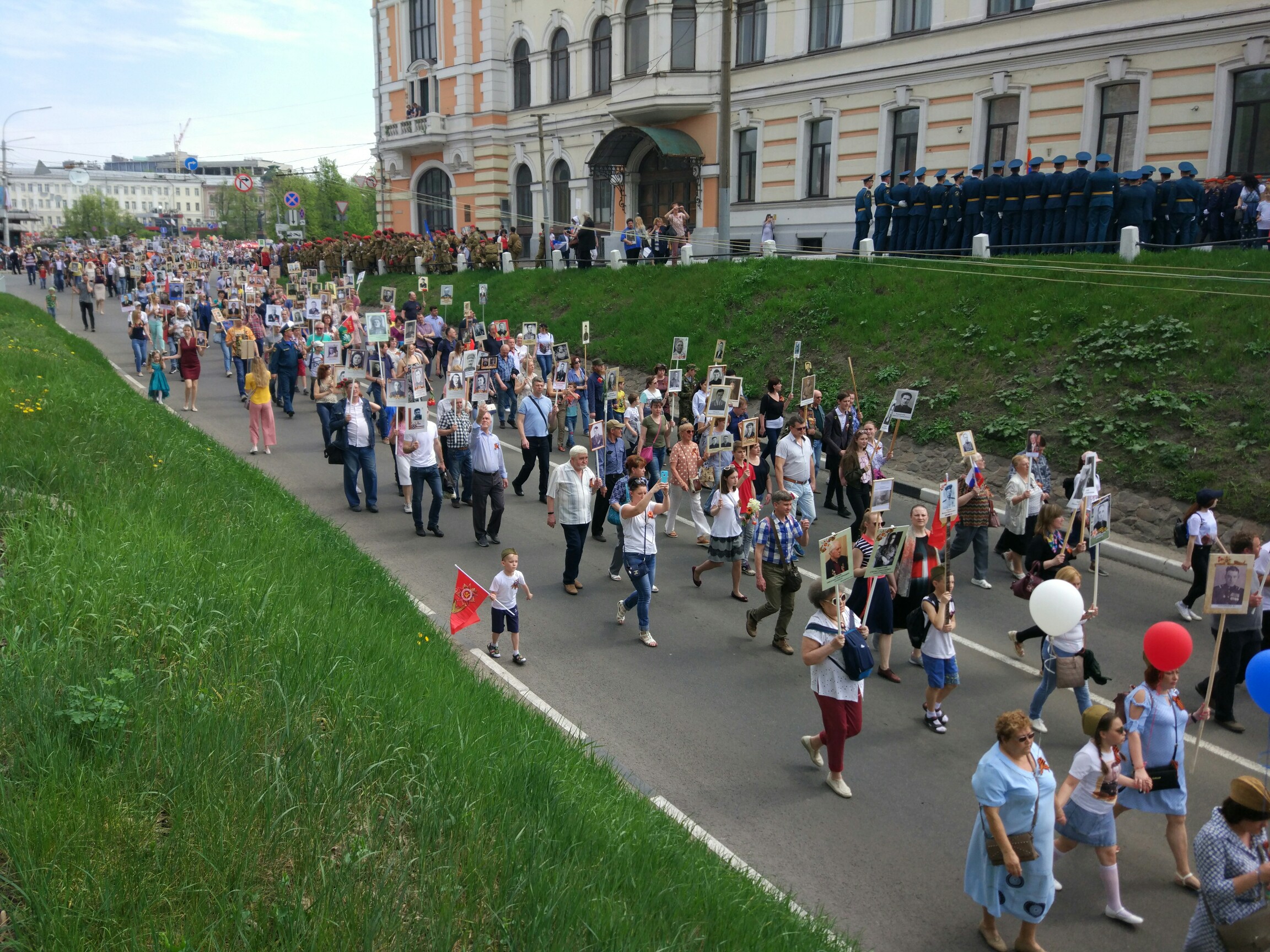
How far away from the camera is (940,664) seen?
8.36m

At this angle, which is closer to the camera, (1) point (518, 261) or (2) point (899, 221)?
(2) point (899, 221)

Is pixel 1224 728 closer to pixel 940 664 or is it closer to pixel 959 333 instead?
pixel 940 664

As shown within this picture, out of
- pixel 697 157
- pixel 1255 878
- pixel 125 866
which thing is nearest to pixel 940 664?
pixel 1255 878

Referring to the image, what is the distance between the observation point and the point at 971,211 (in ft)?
72.7

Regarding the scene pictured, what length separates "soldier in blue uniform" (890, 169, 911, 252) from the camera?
23438 mm

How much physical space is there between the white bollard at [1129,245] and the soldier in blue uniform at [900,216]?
18.7 feet

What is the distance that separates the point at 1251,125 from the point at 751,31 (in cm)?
1619

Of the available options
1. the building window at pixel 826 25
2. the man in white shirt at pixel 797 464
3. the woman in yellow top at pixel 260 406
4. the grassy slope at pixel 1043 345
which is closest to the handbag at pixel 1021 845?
the man in white shirt at pixel 797 464

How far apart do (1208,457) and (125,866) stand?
569 inches

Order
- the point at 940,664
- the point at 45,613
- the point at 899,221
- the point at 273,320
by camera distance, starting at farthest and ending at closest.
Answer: the point at 273,320 < the point at 899,221 < the point at 940,664 < the point at 45,613

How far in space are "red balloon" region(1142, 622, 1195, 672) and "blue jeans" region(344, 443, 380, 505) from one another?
35.8 feet

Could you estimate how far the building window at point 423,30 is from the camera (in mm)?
46031

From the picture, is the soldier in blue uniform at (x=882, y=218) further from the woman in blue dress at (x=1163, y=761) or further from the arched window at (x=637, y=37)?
the woman in blue dress at (x=1163, y=761)

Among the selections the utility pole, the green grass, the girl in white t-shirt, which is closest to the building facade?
the utility pole
